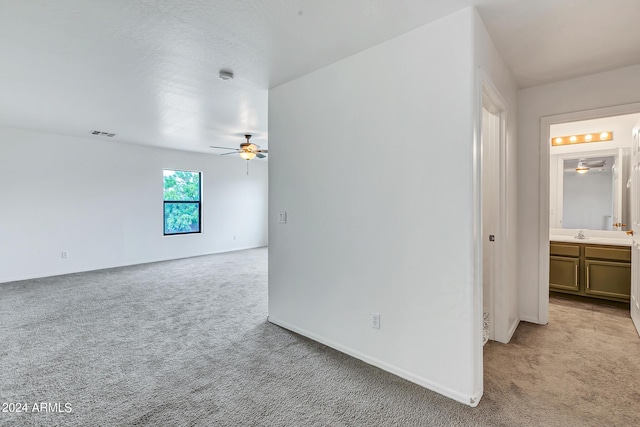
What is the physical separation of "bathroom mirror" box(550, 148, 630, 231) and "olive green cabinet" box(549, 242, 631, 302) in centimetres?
63

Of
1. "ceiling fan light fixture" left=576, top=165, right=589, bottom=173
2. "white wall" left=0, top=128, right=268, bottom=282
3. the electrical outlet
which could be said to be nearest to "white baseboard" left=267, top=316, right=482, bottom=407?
the electrical outlet

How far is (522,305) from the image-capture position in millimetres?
3367

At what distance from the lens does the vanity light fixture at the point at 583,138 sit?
4164 millimetres

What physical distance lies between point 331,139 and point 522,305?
277 centimetres

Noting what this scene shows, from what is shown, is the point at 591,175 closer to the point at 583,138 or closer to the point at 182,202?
the point at 583,138

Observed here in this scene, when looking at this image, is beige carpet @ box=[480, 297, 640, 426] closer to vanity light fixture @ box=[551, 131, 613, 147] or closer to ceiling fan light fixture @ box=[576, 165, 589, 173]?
ceiling fan light fixture @ box=[576, 165, 589, 173]

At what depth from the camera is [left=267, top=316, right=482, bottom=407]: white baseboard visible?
1.96 metres

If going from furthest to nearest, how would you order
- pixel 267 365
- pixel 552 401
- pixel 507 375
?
pixel 267 365 < pixel 507 375 < pixel 552 401

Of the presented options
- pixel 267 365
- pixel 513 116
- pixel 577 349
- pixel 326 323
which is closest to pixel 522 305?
pixel 577 349

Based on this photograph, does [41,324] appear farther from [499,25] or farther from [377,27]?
[499,25]

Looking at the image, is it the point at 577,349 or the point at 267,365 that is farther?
the point at 577,349

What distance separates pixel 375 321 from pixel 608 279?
344cm

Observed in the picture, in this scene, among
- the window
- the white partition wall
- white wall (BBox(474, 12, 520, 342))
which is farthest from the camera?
the window

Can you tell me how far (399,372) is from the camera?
7.42 feet
